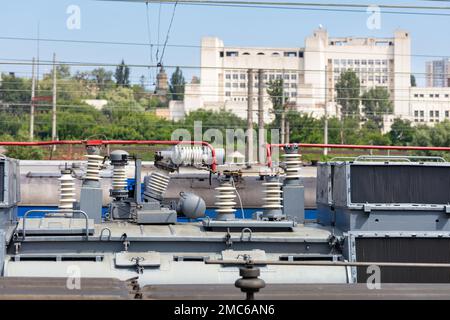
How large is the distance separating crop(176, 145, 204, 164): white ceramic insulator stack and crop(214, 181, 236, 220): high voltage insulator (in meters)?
1.19

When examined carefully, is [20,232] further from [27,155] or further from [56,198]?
[27,155]

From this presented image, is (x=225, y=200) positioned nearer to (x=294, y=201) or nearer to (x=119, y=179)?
(x=294, y=201)

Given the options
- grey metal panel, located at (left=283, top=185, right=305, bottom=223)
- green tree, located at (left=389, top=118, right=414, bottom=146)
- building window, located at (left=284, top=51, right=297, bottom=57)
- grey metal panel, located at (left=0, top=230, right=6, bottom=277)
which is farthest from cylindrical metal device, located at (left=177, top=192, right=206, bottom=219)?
building window, located at (left=284, top=51, right=297, bottom=57)

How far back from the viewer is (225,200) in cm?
1471

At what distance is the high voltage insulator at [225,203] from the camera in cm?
1459

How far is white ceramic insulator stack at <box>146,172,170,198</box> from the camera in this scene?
612 inches

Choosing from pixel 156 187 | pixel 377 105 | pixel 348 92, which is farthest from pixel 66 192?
pixel 377 105

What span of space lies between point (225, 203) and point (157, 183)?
1647 millimetres

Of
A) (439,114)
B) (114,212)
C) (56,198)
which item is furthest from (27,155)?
(439,114)

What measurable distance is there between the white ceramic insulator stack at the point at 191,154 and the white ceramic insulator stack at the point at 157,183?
517mm

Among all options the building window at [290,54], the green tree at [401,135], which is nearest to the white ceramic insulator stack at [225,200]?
the green tree at [401,135]

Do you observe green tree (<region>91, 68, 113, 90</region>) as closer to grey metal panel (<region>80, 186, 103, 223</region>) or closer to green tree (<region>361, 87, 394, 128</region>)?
green tree (<region>361, 87, 394, 128</region>)

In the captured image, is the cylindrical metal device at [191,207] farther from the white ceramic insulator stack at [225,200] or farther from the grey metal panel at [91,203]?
the grey metal panel at [91,203]

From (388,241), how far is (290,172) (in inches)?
115
